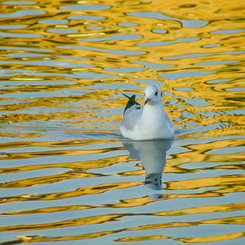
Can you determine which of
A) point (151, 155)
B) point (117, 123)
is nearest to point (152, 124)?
point (151, 155)

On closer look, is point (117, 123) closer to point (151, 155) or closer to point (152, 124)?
point (152, 124)

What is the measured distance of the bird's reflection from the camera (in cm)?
838

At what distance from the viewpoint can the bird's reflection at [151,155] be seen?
838 centimetres

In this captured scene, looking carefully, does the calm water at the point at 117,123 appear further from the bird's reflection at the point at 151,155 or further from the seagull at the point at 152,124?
the seagull at the point at 152,124

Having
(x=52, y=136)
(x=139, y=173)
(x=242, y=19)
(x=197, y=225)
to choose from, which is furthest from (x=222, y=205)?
(x=242, y=19)

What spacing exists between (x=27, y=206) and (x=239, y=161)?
9.72 ft

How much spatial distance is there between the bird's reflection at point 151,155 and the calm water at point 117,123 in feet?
0.05

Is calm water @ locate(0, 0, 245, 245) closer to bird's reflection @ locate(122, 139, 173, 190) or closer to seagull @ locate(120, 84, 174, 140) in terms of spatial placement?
bird's reflection @ locate(122, 139, 173, 190)

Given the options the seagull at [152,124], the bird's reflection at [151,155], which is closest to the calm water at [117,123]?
the bird's reflection at [151,155]

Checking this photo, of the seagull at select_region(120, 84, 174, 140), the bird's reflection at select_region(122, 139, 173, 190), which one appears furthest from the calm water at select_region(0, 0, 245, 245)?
the seagull at select_region(120, 84, 174, 140)

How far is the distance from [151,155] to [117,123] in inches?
85.7

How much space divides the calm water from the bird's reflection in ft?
0.05

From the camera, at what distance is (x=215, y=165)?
895cm

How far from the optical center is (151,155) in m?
9.55
